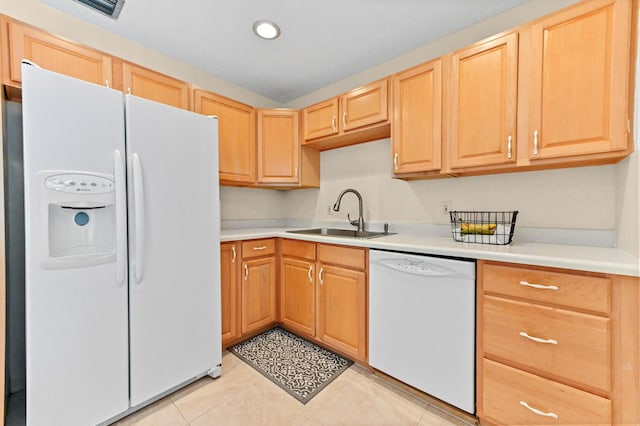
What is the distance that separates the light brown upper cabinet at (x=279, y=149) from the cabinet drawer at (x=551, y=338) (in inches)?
77.9

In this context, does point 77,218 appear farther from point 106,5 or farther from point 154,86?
point 106,5

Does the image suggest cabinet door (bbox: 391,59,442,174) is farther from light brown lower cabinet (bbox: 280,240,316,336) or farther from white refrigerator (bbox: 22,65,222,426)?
white refrigerator (bbox: 22,65,222,426)

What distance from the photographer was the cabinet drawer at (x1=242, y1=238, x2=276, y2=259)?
209cm

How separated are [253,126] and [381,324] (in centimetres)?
214

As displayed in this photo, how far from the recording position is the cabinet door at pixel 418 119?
1.73m

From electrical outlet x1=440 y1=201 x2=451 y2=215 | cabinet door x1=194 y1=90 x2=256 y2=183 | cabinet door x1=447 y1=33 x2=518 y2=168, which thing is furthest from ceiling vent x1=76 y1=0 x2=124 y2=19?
electrical outlet x1=440 y1=201 x2=451 y2=215

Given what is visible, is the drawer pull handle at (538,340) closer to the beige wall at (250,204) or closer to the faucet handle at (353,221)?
the faucet handle at (353,221)

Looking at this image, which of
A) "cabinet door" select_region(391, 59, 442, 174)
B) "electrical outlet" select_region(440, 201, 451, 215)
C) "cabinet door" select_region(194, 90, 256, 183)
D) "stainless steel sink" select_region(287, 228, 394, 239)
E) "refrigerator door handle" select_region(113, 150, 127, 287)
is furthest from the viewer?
"stainless steel sink" select_region(287, 228, 394, 239)

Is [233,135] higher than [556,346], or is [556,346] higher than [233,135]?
[233,135]

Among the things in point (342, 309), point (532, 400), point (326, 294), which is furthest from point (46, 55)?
point (532, 400)

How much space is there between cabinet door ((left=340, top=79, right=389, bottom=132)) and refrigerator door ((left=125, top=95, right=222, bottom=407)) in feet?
3.62

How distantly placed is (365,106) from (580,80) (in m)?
1.27

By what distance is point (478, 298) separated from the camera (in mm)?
1284

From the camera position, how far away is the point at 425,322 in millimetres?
1442
